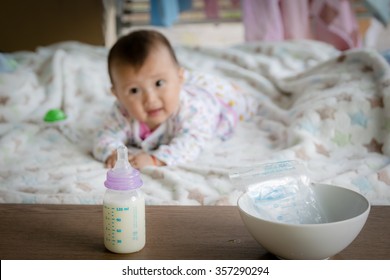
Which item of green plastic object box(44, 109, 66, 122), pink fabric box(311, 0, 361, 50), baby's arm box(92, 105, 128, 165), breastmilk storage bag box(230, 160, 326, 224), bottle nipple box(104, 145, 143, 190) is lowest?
green plastic object box(44, 109, 66, 122)

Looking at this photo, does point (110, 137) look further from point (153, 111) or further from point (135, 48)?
point (135, 48)

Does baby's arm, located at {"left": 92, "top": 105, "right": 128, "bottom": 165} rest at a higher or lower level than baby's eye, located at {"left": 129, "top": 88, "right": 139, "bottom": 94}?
lower

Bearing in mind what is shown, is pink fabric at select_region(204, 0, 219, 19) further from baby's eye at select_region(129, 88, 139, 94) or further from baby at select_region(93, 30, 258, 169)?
baby's eye at select_region(129, 88, 139, 94)

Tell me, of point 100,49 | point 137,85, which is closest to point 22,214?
point 137,85

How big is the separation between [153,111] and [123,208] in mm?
747

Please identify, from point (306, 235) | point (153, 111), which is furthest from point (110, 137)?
point (306, 235)

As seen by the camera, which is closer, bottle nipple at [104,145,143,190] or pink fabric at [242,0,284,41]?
bottle nipple at [104,145,143,190]

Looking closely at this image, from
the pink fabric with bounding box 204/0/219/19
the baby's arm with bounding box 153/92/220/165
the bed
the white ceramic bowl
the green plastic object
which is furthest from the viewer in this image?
the pink fabric with bounding box 204/0/219/19

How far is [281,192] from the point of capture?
669mm

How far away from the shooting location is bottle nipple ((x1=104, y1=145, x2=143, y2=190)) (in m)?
0.61

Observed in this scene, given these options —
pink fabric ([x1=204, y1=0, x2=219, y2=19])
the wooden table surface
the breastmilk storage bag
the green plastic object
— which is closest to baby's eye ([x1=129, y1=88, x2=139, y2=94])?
the green plastic object

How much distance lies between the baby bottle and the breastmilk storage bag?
119 millimetres
